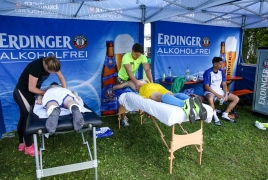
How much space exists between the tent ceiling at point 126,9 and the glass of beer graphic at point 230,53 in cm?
80

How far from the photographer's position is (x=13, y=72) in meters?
3.06

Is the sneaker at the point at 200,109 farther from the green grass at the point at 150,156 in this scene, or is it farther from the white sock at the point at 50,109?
the white sock at the point at 50,109

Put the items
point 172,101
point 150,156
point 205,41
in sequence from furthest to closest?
point 205,41, point 150,156, point 172,101

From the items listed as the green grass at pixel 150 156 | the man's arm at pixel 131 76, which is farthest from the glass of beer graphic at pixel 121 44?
the green grass at pixel 150 156

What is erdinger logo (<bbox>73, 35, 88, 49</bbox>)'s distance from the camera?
3.39 metres

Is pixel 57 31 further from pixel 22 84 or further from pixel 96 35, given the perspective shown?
pixel 22 84

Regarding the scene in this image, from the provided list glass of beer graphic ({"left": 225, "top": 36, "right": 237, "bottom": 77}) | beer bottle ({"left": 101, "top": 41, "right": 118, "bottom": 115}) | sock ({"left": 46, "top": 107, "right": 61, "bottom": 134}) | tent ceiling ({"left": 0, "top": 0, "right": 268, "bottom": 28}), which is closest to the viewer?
sock ({"left": 46, "top": 107, "right": 61, "bottom": 134})

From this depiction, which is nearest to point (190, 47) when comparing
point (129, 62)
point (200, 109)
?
point (129, 62)

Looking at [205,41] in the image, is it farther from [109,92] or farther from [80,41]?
[80,41]

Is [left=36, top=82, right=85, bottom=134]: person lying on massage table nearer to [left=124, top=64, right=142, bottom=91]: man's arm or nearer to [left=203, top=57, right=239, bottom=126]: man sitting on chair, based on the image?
[left=124, top=64, right=142, bottom=91]: man's arm

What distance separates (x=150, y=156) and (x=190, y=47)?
2.74 meters

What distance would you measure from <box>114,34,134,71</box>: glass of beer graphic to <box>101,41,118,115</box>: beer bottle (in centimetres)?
8

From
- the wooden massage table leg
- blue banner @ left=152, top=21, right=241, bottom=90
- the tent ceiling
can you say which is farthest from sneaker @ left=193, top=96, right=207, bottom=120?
blue banner @ left=152, top=21, right=241, bottom=90

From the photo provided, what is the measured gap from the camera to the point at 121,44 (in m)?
3.72
